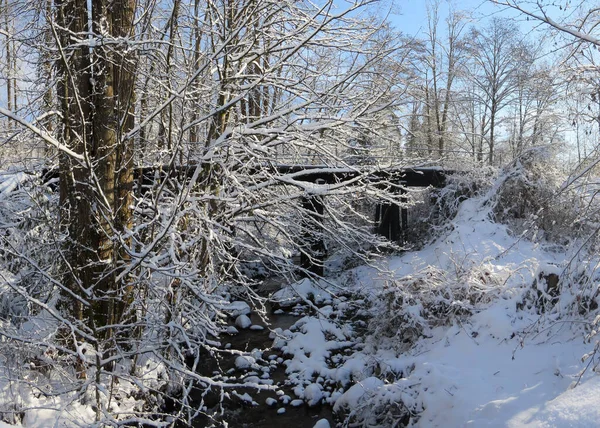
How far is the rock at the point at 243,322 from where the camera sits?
9688 millimetres

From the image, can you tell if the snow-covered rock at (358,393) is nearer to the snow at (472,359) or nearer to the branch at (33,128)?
the snow at (472,359)

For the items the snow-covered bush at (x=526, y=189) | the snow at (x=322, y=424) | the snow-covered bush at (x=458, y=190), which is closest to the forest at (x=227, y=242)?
the snow at (x=322, y=424)

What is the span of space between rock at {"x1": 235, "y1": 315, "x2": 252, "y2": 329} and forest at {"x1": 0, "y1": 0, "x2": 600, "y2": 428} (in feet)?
2.38

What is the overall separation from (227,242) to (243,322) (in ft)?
13.9

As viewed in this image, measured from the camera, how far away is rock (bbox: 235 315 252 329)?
9.69 meters

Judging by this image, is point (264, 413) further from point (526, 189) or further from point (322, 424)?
point (526, 189)

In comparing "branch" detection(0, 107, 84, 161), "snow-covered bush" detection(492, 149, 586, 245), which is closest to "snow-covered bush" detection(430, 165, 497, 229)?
"snow-covered bush" detection(492, 149, 586, 245)

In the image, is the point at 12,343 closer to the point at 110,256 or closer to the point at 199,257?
the point at 110,256

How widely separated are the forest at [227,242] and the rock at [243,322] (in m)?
0.73

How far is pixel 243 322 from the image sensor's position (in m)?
9.72

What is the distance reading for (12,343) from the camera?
13.4 feet

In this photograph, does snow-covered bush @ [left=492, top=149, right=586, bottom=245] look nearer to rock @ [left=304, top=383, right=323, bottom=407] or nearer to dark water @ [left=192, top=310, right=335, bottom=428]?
rock @ [left=304, top=383, right=323, bottom=407]

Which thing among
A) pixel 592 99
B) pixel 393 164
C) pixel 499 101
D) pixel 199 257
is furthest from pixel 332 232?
pixel 499 101

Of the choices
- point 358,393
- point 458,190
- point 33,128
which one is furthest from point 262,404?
point 458,190
